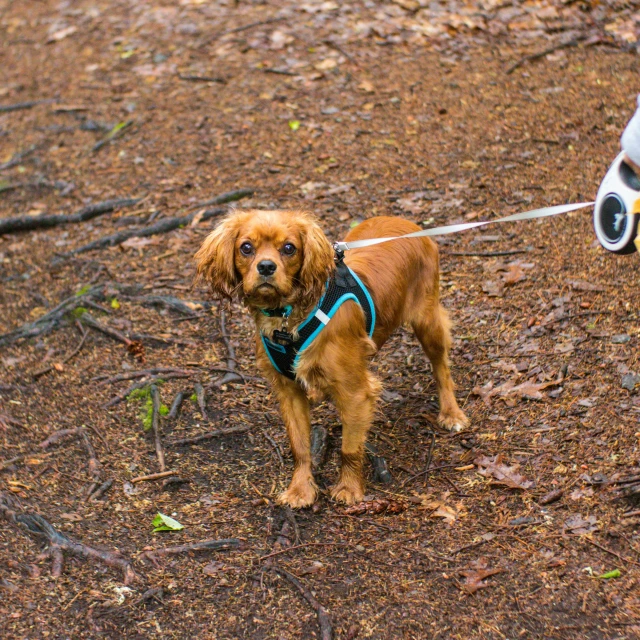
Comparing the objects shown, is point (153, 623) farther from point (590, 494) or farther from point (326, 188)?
point (326, 188)

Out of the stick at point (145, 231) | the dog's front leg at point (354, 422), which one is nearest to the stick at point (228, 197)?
the stick at point (145, 231)

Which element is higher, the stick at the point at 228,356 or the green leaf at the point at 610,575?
the green leaf at the point at 610,575

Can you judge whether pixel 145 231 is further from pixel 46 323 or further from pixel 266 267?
pixel 266 267

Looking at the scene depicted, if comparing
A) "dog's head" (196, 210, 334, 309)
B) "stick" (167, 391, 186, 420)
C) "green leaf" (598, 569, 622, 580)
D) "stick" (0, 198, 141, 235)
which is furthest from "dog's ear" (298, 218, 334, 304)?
"stick" (0, 198, 141, 235)

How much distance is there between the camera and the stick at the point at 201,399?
18.8ft

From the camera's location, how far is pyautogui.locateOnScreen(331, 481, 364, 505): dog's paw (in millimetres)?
4964

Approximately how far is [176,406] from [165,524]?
1.20 metres

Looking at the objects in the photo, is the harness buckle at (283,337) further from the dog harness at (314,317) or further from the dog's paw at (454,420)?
the dog's paw at (454,420)

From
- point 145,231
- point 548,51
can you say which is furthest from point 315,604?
point 548,51

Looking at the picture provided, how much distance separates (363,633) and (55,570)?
1691mm

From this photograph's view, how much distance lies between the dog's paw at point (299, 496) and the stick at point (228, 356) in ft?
4.30

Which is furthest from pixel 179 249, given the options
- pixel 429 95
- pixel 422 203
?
pixel 429 95

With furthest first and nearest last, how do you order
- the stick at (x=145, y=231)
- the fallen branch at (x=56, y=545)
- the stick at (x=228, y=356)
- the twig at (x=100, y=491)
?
the stick at (x=145, y=231) → the stick at (x=228, y=356) → the twig at (x=100, y=491) → the fallen branch at (x=56, y=545)

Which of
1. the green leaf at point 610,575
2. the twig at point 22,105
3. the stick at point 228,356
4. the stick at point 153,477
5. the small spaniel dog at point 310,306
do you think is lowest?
the twig at point 22,105
